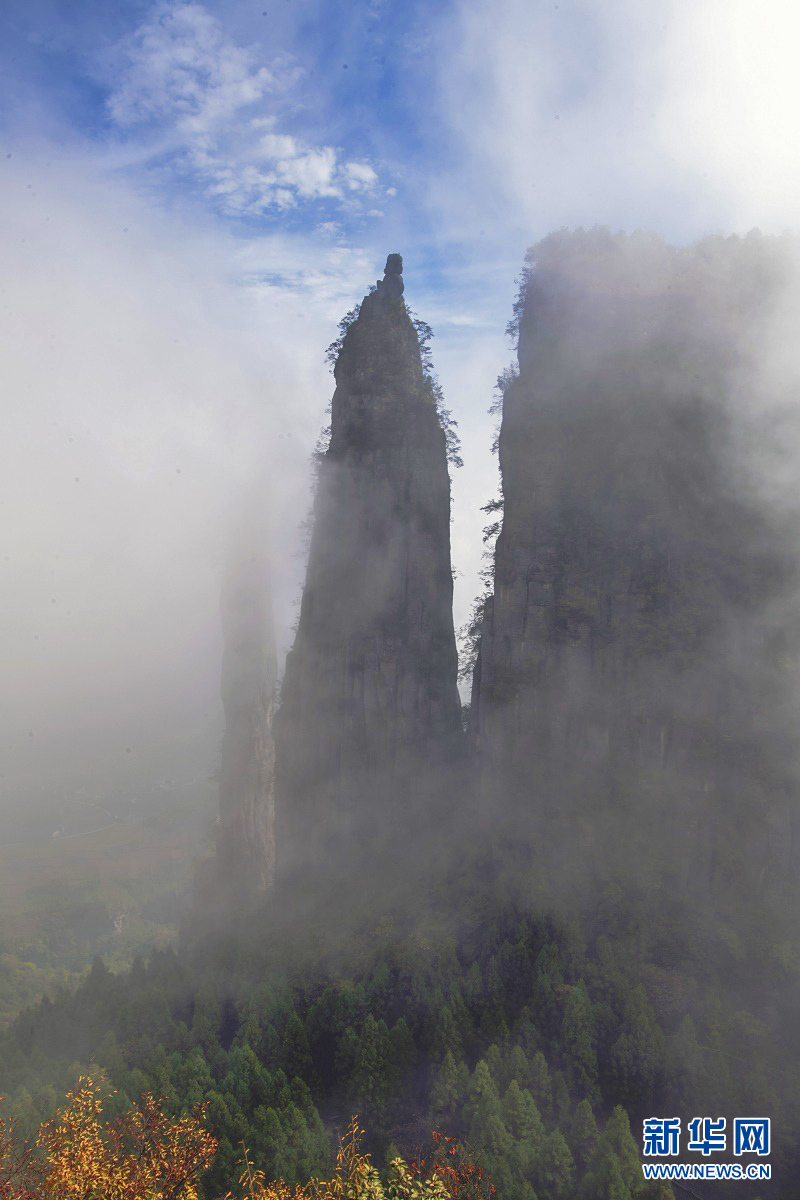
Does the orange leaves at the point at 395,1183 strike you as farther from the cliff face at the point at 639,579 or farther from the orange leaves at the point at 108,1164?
the cliff face at the point at 639,579

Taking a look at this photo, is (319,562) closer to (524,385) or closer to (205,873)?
(524,385)

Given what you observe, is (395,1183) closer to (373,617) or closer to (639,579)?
(639,579)

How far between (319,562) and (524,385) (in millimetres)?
17199

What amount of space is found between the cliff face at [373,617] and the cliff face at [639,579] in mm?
6286

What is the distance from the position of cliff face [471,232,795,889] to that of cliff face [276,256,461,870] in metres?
6.29

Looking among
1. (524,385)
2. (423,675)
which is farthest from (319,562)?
(524,385)

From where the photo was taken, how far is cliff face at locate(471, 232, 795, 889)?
103 feet

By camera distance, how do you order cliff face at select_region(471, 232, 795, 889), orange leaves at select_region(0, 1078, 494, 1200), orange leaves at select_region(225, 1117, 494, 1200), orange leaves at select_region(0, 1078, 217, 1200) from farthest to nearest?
cliff face at select_region(471, 232, 795, 889), orange leaves at select_region(0, 1078, 217, 1200), orange leaves at select_region(0, 1078, 494, 1200), orange leaves at select_region(225, 1117, 494, 1200)

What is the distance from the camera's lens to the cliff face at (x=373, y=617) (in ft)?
147

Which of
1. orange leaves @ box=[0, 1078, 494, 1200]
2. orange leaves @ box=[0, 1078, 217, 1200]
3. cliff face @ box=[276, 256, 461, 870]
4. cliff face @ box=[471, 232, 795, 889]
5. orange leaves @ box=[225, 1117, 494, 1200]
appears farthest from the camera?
cliff face @ box=[276, 256, 461, 870]

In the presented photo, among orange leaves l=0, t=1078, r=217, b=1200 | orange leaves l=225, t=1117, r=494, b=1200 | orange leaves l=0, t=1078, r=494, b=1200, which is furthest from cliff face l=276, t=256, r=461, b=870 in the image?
orange leaves l=0, t=1078, r=217, b=1200

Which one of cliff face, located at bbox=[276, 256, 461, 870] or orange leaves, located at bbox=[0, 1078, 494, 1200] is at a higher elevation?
cliff face, located at bbox=[276, 256, 461, 870]

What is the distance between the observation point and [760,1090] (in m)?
22.9

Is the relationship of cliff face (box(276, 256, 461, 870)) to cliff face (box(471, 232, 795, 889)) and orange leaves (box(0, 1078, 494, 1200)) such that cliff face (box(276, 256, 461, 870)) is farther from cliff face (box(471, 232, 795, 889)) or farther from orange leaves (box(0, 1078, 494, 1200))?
orange leaves (box(0, 1078, 494, 1200))
